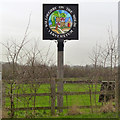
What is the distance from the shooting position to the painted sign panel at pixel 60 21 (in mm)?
6340

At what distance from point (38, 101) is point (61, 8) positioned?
312cm

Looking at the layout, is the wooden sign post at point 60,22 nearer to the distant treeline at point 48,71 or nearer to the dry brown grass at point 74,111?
the distant treeline at point 48,71

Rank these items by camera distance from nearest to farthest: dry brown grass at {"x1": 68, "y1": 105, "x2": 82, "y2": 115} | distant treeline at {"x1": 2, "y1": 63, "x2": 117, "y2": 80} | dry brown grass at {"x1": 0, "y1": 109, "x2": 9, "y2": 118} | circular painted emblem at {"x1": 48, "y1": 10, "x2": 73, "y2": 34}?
dry brown grass at {"x1": 0, "y1": 109, "x2": 9, "y2": 118} → distant treeline at {"x1": 2, "y1": 63, "x2": 117, "y2": 80} → dry brown grass at {"x1": 68, "y1": 105, "x2": 82, "y2": 115} → circular painted emblem at {"x1": 48, "y1": 10, "x2": 73, "y2": 34}

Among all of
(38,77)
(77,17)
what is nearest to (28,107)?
(38,77)

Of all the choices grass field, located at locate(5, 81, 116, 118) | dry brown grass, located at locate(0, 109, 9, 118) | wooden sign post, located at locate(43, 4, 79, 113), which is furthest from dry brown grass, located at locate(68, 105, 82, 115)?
dry brown grass, located at locate(0, 109, 9, 118)

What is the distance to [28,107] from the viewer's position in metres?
5.78

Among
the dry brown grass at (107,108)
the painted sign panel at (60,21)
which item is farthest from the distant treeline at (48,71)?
the painted sign panel at (60,21)

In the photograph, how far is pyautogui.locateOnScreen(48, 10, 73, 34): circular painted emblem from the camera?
249 inches

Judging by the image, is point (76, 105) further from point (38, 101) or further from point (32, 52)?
point (32, 52)

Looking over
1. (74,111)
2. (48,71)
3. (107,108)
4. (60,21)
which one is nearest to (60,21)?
(60,21)

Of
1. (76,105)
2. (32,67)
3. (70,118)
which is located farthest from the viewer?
(76,105)

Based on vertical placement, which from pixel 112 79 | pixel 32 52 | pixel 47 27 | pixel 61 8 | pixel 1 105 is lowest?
pixel 1 105

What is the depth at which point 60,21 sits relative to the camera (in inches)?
248

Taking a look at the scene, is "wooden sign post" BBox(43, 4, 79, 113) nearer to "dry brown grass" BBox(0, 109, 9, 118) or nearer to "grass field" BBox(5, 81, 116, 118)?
"grass field" BBox(5, 81, 116, 118)
